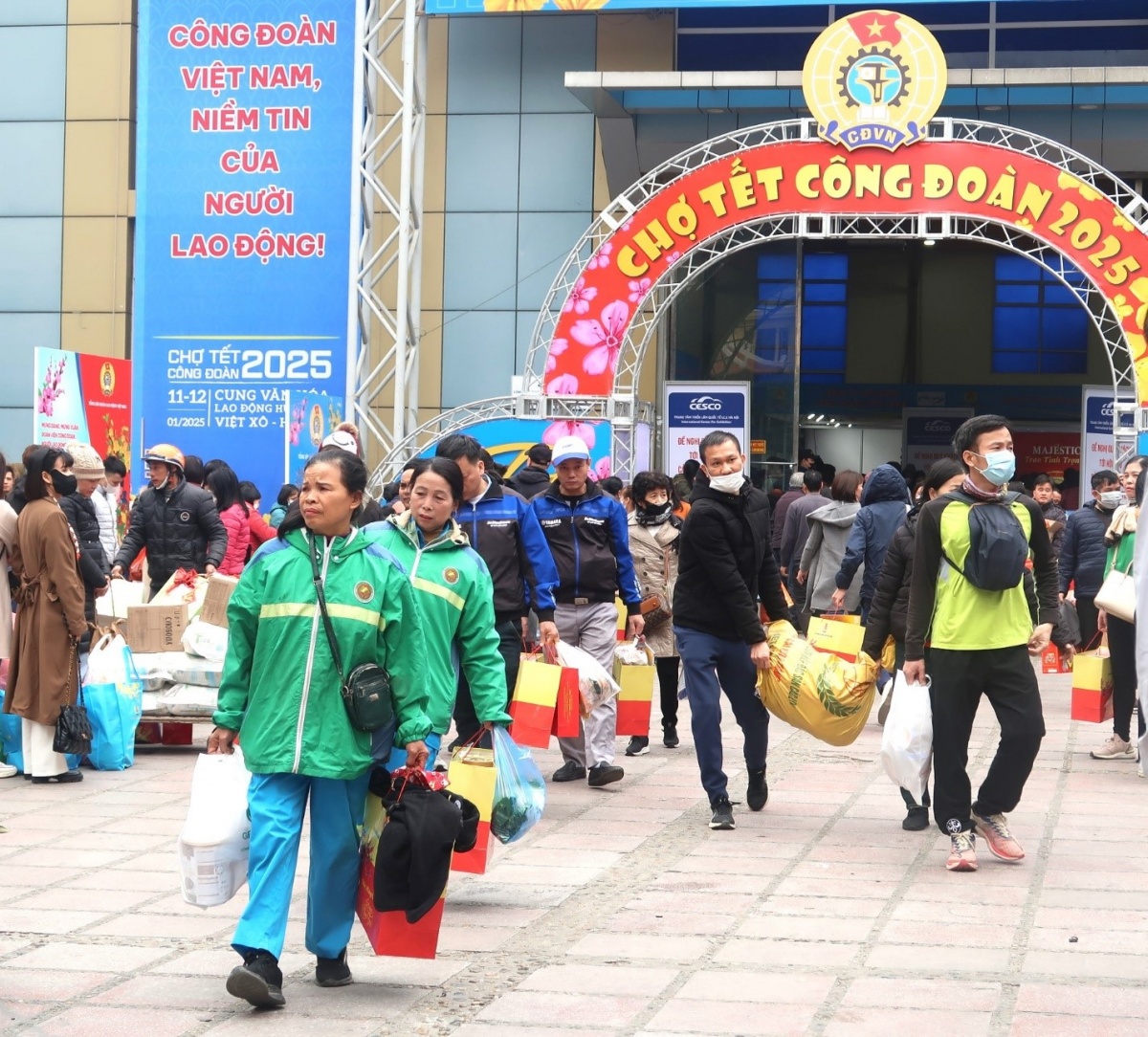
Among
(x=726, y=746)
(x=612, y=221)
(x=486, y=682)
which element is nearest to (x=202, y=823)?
(x=486, y=682)

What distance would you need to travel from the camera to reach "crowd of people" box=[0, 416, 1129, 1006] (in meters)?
5.27

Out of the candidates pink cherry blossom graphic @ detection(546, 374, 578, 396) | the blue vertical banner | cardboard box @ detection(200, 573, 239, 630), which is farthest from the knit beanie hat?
the blue vertical banner

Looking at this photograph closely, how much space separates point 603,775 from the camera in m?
9.40

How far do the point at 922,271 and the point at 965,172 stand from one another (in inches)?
444

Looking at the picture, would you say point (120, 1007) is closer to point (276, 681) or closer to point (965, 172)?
point (276, 681)

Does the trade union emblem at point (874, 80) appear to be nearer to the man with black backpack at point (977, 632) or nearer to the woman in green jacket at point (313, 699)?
the man with black backpack at point (977, 632)

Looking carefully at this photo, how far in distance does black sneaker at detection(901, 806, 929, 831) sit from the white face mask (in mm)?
1707

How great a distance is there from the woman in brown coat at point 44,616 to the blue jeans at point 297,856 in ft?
14.3

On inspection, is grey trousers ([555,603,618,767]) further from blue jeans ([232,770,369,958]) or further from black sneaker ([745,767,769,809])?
blue jeans ([232,770,369,958])

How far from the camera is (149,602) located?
11469mm

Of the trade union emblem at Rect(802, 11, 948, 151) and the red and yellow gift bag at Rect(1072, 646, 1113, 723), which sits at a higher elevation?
the trade union emblem at Rect(802, 11, 948, 151)

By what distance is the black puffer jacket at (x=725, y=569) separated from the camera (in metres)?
8.19

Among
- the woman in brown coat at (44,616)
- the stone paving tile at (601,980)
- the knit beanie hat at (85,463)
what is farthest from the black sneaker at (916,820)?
the knit beanie hat at (85,463)

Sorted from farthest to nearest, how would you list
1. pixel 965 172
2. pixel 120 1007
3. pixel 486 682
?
pixel 965 172 → pixel 486 682 → pixel 120 1007
